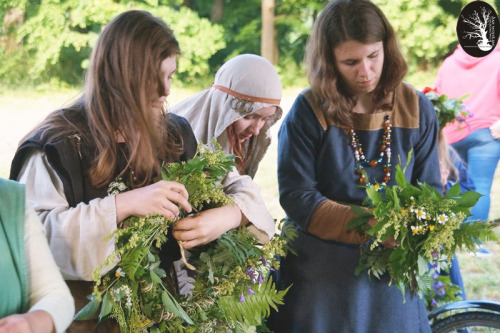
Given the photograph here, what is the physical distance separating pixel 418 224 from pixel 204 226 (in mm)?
686

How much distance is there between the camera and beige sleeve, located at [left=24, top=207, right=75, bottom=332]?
1351mm

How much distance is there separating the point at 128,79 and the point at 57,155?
10.3 inches

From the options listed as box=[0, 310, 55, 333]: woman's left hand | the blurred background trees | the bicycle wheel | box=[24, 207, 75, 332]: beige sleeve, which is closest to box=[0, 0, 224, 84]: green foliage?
the blurred background trees

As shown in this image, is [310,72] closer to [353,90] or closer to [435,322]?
[353,90]

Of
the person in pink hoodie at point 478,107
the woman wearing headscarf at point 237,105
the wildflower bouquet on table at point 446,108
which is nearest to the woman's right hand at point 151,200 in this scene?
the woman wearing headscarf at point 237,105

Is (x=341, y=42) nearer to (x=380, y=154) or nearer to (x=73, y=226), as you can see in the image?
(x=380, y=154)

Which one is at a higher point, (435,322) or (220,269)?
(220,269)

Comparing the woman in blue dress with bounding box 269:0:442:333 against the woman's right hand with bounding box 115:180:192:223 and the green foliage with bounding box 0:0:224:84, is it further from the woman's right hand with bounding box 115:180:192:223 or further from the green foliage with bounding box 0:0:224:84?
the green foliage with bounding box 0:0:224:84

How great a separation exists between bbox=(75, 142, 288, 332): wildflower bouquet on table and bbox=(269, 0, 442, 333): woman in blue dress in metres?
0.31

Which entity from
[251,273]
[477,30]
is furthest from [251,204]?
[477,30]

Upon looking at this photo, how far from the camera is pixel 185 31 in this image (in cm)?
546

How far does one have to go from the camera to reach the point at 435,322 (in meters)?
2.76

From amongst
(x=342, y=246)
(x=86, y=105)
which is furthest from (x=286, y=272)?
(x=86, y=105)

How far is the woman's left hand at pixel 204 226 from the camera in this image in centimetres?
174
